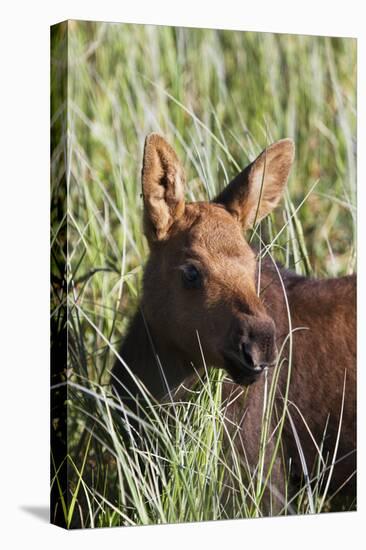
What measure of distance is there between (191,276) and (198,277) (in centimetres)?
4

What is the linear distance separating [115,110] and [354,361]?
2167 mm

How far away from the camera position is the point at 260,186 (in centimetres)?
784

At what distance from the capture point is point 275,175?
7965mm

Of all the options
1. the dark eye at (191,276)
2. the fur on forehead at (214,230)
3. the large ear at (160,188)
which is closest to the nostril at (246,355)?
the dark eye at (191,276)

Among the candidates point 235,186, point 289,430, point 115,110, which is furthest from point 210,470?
point 115,110

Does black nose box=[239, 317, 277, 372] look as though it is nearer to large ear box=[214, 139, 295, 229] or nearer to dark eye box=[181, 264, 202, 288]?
dark eye box=[181, 264, 202, 288]

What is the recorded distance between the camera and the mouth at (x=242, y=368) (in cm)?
704

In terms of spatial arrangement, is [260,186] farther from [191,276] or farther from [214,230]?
[191,276]

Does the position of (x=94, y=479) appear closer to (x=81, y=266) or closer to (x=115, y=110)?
(x=81, y=266)

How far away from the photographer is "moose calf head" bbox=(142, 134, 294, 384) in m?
7.18

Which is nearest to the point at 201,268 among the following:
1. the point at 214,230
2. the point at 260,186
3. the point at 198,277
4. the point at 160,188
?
the point at 198,277

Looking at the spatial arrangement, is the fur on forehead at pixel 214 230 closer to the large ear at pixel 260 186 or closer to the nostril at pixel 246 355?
the large ear at pixel 260 186

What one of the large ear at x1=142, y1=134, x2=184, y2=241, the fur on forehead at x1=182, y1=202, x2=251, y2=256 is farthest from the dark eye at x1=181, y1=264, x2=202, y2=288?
the large ear at x1=142, y1=134, x2=184, y2=241

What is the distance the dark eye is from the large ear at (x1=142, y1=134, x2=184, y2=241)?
0.96 ft
